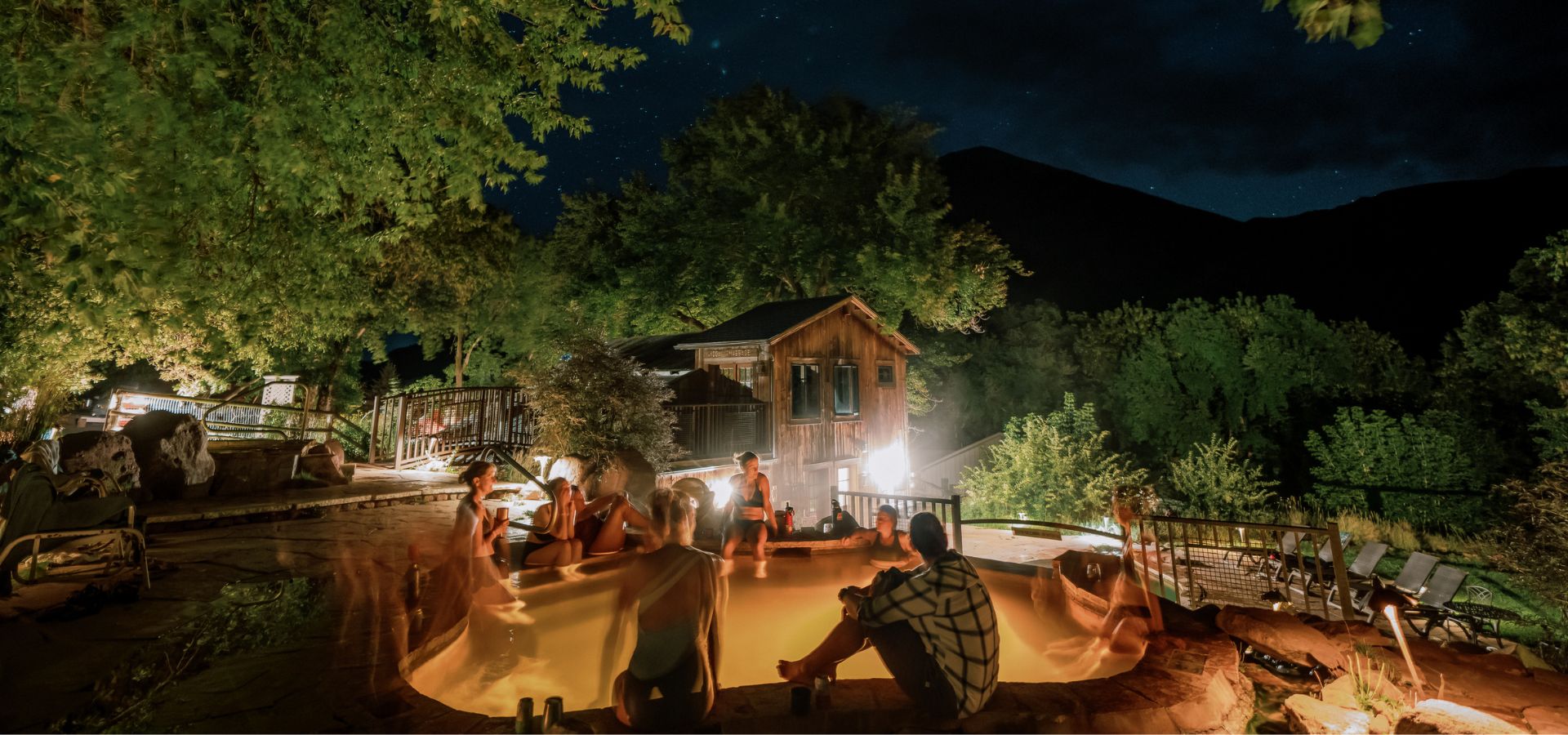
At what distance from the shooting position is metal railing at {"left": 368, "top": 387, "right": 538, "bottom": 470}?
15.1 meters

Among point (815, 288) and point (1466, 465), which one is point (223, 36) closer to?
point (815, 288)

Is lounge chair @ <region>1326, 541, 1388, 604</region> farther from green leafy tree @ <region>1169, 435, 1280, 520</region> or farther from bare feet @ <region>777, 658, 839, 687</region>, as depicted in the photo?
bare feet @ <region>777, 658, 839, 687</region>

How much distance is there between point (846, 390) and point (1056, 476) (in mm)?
7433

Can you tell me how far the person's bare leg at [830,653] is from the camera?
13.7 ft

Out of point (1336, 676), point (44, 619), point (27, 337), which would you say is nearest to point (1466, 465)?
point (1336, 676)

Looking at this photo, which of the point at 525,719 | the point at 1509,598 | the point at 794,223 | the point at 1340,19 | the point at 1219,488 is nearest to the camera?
the point at 1340,19

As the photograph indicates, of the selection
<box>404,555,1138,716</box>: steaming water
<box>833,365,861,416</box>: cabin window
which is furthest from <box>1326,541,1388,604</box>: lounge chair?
<box>833,365,861,416</box>: cabin window

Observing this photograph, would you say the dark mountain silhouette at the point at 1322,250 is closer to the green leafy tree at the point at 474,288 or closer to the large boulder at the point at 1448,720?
the green leafy tree at the point at 474,288

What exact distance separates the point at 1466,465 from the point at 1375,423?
2.84 m

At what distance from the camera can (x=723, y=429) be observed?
54.1 ft

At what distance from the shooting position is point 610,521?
7836 millimetres

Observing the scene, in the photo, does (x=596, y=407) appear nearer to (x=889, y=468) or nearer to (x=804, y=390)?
(x=804, y=390)

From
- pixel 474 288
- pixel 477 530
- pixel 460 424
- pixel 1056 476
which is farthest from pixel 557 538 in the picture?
pixel 474 288

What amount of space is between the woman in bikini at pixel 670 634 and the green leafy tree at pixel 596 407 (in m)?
9.10
